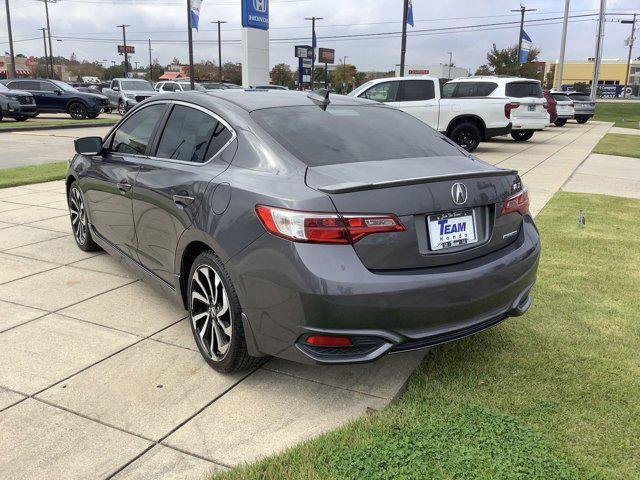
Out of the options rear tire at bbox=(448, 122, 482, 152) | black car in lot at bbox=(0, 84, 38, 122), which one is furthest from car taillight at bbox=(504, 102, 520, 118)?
black car in lot at bbox=(0, 84, 38, 122)

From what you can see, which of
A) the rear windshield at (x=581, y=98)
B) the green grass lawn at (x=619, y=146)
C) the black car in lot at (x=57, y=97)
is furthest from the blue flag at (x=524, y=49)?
the black car in lot at (x=57, y=97)

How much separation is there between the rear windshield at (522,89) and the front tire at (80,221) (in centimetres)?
1328

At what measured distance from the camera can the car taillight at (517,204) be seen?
319 cm

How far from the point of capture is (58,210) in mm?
7629

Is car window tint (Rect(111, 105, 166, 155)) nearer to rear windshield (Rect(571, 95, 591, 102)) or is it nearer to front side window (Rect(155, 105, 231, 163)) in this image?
front side window (Rect(155, 105, 231, 163))

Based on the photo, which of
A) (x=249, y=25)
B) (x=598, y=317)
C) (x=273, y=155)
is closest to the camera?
(x=273, y=155)

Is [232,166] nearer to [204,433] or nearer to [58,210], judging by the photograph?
[204,433]

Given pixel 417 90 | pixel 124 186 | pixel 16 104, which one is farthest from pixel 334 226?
pixel 16 104

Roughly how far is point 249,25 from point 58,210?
2146 centimetres

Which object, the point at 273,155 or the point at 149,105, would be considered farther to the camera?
the point at 149,105

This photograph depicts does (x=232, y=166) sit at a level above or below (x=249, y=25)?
below

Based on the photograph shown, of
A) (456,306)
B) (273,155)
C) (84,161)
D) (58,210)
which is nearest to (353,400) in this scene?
(456,306)

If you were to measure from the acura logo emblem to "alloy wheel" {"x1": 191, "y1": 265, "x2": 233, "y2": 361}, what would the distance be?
4.31ft

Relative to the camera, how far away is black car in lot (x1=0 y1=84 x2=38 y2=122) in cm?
2188
